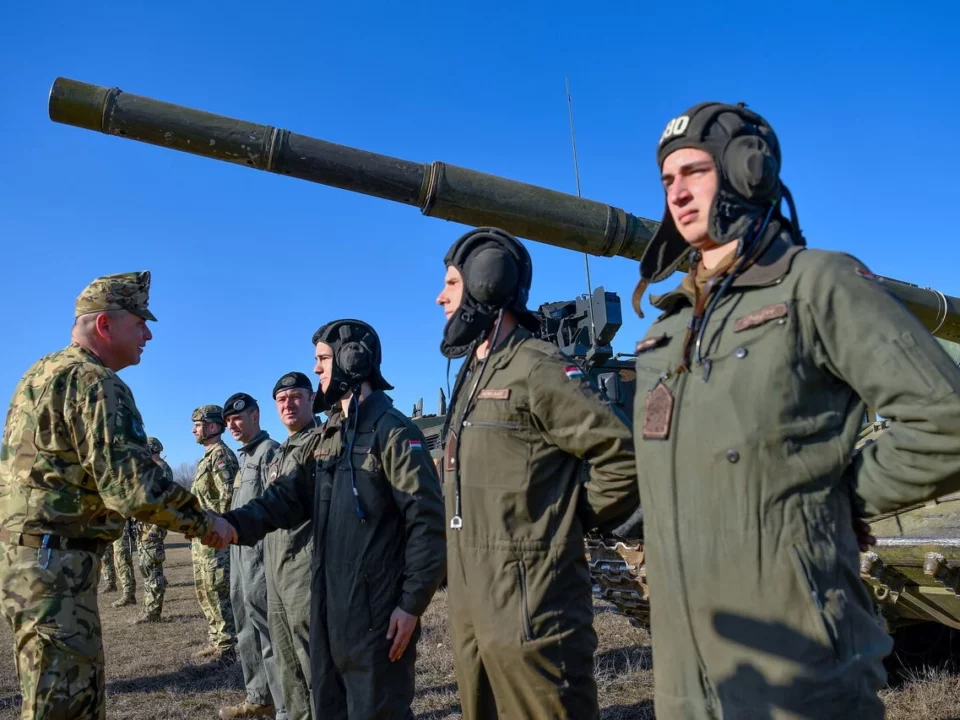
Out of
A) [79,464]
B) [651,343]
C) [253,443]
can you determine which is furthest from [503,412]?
[253,443]

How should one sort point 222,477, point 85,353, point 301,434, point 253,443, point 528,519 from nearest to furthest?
1. point 528,519
2. point 85,353
3. point 301,434
4. point 253,443
5. point 222,477

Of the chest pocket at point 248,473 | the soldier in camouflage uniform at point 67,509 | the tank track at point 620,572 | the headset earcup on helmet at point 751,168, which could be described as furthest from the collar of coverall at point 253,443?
the headset earcup on helmet at point 751,168

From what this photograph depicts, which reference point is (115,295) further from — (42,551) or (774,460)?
(774,460)

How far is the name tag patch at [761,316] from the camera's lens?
193 cm

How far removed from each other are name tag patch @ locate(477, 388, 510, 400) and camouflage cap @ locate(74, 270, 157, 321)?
2.01 m

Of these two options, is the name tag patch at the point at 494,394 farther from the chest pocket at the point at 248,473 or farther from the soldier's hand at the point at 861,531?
the chest pocket at the point at 248,473

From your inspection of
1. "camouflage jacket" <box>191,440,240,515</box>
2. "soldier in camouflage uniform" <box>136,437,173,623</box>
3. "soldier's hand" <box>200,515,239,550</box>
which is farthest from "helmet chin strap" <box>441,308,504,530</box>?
"soldier in camouflage uniform" <box>136,437,173,623</box>

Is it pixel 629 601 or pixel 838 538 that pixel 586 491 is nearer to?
pixel 838 538

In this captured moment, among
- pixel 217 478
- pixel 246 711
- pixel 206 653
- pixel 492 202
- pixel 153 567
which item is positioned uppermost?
pixel 492 202

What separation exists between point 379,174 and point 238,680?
4876 millimetres

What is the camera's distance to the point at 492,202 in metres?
5.26

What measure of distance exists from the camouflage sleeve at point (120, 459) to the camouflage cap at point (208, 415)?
5.40 m

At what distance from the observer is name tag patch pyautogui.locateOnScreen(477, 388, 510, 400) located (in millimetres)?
2936

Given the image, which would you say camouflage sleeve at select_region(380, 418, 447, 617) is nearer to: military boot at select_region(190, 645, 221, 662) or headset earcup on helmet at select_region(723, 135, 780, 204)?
headset earcup on helmet at select_region(723, 135, 780, 204)
